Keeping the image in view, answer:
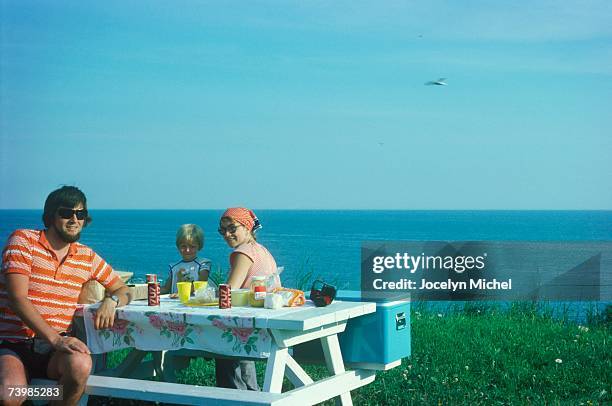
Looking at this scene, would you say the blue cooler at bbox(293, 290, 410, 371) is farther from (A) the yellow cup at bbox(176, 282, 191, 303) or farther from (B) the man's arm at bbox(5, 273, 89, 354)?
(B) the man's arm at bbox(5, 273, 89, 354)

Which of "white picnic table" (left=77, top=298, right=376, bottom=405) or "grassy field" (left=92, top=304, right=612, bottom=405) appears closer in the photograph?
"white picnic table" (left=77, top=298, right=376, bottom=405)

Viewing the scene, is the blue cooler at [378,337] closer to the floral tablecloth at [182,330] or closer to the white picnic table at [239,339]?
the white picnic table at [239,339]

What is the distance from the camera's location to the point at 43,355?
4.68 metres

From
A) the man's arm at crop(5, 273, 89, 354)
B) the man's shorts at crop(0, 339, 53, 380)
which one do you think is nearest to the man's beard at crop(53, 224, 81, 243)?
the man's arm at crop(5, 273, 89, 354)

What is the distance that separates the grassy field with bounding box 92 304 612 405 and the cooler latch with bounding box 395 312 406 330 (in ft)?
2.91

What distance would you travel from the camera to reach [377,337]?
510 cm

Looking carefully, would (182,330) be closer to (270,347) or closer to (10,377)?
(270,347)

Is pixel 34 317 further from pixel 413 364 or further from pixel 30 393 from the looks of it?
pixel 413 364

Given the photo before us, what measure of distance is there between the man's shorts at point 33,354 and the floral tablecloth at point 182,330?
1.25ft

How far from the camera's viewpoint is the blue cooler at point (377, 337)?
16.7ft

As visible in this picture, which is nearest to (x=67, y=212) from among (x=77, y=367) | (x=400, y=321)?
(x=77, y=367)

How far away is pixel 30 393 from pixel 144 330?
666 mm

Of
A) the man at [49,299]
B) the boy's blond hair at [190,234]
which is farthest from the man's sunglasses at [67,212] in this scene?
the boy's blond hair at [190,234]

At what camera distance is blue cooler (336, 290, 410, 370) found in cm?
509
